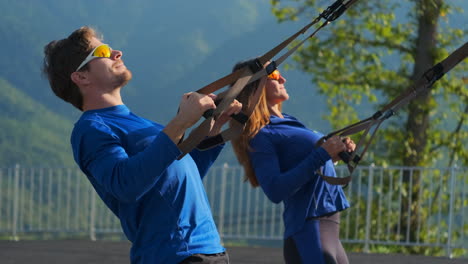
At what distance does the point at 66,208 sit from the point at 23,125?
172 ft

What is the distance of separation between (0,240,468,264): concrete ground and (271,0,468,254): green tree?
4.43 m

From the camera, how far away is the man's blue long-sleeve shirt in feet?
6.42

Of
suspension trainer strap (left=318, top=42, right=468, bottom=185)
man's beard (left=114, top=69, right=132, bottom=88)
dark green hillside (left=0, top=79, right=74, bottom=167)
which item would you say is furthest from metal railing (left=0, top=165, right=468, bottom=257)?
dark green hillside (left=0, top=79, right=74, bottom=167)

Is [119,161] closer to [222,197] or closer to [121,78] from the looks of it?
[121,78]

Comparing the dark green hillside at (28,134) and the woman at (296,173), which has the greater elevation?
the dark green hillside at (28,134)

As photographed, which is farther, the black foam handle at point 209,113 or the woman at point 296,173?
the woman at point 296,173

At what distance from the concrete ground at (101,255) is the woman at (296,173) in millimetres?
4740

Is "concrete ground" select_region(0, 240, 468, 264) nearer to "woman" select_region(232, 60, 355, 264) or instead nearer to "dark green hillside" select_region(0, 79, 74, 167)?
"woman" select_region(232, 60, 355, 264)

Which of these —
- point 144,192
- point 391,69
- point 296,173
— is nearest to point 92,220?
point 391,69

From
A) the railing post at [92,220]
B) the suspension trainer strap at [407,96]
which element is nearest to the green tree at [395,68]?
the railing post at [92,220]

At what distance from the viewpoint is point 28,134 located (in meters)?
58.7

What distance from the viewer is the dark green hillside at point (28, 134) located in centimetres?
5712

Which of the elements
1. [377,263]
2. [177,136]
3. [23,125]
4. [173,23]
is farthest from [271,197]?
[173,23]

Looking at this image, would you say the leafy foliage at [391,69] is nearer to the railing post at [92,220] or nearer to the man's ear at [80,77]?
the railing post at [92,220]
